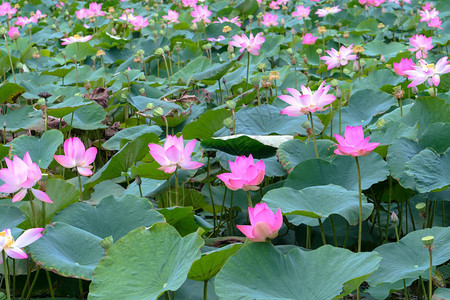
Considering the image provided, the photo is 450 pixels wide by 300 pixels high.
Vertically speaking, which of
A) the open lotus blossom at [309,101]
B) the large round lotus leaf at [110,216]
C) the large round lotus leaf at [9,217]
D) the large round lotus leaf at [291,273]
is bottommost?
the large round lotus leaf at [110,216]

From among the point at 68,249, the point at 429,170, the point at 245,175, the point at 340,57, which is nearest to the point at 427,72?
the point at 429,170

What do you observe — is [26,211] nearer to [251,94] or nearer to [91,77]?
[251,94]

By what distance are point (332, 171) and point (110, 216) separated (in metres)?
0.52

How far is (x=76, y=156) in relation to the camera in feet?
3.70

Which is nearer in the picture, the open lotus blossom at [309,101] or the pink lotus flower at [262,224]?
the pink lotus flower at [262,224]

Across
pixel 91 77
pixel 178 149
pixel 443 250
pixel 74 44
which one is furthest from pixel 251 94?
pixel 74 44

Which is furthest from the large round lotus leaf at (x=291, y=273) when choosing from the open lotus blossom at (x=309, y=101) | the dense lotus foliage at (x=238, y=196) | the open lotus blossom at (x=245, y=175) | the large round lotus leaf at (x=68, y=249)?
the open lotus blossom at (x=309, y=101)

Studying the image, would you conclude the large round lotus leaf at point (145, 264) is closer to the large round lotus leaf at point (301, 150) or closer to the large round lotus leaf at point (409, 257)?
the large round lotus leaf at point (409, 257)

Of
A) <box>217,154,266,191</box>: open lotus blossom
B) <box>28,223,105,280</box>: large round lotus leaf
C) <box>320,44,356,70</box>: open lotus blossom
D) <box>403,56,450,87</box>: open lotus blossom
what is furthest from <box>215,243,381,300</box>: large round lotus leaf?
<box>320,44,356,70</box>: open lotus blossom

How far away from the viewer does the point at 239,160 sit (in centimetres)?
97

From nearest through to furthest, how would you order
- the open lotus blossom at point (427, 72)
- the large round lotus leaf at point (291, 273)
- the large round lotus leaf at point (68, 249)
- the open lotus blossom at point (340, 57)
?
the large round lotus leaf at point (291, 273)
the large round lotus leaf at point (68, 249)
the open lotus blossom at point (427, 72)
the open lotus blossom at point (340, 57)

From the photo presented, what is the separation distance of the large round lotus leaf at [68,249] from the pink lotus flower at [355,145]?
49 cm

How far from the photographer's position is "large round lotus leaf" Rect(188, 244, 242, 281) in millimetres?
850

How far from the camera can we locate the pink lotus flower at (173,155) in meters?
1.06
